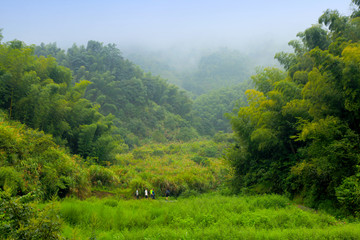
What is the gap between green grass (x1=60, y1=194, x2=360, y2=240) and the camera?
18.0 ft

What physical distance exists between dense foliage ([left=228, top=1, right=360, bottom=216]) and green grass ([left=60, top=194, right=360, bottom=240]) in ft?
5.38

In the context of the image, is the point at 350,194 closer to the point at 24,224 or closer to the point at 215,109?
the point at 24,224

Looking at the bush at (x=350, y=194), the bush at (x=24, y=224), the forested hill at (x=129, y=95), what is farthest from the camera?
the forested hill at (x=129, y=95)

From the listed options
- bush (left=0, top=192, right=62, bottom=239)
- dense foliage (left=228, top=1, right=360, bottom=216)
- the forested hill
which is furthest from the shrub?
the forested hill

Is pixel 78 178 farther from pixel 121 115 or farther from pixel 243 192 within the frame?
pixel 121 115

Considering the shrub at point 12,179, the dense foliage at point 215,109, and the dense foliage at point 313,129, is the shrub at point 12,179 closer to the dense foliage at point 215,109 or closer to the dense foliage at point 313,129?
the dense foliage at point 313,129

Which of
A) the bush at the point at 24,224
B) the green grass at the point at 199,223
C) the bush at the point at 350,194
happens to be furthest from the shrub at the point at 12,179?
the bush at the point at 350,194

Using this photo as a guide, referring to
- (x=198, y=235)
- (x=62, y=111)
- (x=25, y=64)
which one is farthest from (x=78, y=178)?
(x=25, y=64)

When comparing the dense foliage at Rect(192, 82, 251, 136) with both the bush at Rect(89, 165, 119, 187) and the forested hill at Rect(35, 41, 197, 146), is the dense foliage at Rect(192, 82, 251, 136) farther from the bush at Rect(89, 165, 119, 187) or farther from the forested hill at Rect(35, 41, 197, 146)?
the bush at Rect(89, 165, 119, 187)

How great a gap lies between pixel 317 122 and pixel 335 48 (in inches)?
135

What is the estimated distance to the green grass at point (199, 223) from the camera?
18.0 feet

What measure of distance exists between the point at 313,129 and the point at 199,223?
4975 mm

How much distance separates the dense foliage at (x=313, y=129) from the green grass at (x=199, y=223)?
1639 mm

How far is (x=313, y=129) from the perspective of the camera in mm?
8469
